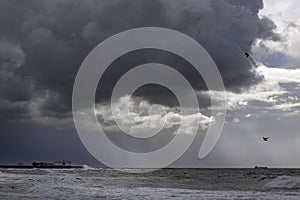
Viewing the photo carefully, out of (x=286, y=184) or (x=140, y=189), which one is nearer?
(x=140, y=189)

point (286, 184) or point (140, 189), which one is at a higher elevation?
point (286, 184)

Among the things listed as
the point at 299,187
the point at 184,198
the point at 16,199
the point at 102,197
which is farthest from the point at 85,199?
the point at 299,187

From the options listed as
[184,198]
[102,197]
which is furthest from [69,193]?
[184,198]

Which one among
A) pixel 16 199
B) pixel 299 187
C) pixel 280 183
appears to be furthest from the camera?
pixel 280 183

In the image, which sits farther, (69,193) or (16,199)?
(69,193)

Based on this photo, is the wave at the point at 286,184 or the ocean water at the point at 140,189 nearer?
the ocean water at the point at 140,189

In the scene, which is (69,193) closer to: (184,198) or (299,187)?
(184,198)

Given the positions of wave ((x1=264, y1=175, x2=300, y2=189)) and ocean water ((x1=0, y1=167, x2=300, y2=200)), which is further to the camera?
wave ((x1=264, y1=175, x2=300, y2=189))

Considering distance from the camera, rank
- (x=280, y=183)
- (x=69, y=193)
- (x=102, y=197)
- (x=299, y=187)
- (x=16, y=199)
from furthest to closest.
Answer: (x=280, y=183) → (x=299, y=187) → (x=69, y=193) → (x=102, y=197) → (x=16, y=199)

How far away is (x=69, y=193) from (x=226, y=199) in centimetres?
1474

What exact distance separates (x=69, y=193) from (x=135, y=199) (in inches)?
304

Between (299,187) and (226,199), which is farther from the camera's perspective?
(299,187)

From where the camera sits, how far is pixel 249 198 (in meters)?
43.6

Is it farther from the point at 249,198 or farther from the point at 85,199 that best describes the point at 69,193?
the point at 249,198
